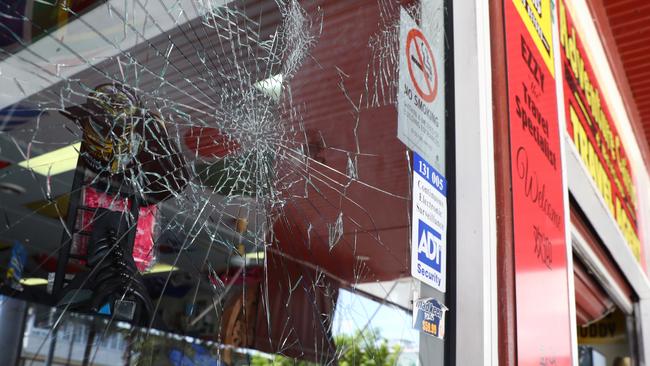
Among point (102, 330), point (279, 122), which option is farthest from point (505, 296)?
point (102, 330)

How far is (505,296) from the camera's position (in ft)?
3.65

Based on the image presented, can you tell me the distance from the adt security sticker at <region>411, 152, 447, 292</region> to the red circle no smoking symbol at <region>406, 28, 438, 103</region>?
154 mm

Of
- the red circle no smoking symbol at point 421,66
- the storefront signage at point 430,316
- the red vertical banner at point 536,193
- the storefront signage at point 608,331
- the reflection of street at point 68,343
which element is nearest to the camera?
the reflection of street at point 68,343

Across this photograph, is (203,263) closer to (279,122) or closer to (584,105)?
(279,122)

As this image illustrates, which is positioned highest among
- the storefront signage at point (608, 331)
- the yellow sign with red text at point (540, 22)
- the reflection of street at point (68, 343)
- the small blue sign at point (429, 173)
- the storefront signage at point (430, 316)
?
the yellow sign with red text at point (540, 22)

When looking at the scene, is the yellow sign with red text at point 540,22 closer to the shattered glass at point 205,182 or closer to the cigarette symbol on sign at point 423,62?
the cigarette symbol on sign at point 423,62

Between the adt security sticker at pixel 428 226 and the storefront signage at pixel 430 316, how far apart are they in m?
0.03

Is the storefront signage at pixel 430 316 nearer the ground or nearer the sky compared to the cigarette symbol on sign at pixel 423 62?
nearer the ground

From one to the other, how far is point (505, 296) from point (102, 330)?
0.82 metres

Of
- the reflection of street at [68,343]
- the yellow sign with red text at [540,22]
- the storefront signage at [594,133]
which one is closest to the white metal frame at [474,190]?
the yellow sign with red text at [540,22]

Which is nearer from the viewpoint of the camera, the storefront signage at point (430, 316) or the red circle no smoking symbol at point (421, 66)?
the storefront signage at point (430, 316)

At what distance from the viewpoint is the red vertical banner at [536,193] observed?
1.21m

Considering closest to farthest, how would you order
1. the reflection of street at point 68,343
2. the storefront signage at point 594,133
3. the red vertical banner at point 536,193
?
1. the reflection of street at point 68,343
2. the red vertical banner at point 536,193
3. the storefront signage at point 594,133

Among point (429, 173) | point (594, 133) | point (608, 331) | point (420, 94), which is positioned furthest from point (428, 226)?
point (608, 331)
